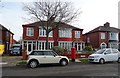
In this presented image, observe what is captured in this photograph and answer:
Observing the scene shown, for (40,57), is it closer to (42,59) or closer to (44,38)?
(42,59)

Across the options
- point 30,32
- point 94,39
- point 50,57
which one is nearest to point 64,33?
point 30,32

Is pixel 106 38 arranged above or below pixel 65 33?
below

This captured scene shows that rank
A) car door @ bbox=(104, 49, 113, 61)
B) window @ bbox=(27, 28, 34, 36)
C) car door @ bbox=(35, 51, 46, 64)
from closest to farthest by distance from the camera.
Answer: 1. car door @ bbox=(35, 51, 46, 64)
2. car door @ bbox=(104, 49, 113, 61)
3. window @ bbox=(27, 28, 34, 36)

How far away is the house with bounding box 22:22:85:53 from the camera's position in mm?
28703

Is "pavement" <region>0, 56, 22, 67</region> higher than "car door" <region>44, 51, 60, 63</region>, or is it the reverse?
"car door" <region>44, 51, 60, 63</region>

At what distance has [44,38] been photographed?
29.5 m

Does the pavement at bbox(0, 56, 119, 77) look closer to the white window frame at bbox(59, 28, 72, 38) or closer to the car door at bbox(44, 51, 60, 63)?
the car door at bbox(44, 51, 60, 63)

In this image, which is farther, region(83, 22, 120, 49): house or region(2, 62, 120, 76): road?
region(83, 22, 120, 49): house

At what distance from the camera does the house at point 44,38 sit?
94.2ft

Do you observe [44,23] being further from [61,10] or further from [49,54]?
[49,54]

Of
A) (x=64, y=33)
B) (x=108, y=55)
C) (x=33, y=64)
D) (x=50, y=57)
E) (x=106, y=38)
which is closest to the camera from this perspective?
(x=33, y=64)

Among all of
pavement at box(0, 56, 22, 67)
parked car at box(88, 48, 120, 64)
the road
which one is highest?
parked car at box(88, 48, 120, 64)

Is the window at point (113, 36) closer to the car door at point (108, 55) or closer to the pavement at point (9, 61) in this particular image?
the car door at point (108, 55)

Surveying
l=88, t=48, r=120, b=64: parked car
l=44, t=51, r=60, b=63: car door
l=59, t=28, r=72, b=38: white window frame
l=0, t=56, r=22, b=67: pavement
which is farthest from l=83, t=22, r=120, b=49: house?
l=44, t=51, r=60, b=63: car door
